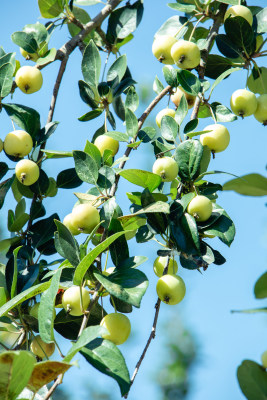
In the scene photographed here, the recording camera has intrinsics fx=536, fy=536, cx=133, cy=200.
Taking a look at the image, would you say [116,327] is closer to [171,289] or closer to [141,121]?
[171,289]

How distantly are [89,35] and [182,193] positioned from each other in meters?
0.80

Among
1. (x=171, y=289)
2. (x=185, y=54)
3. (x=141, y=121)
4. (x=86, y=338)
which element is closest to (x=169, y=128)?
(x=141, y=121)

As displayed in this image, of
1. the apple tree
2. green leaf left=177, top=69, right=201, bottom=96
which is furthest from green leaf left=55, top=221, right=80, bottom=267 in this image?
green leaf left=177, top=69, right=201, bottom=96

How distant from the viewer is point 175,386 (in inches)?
100

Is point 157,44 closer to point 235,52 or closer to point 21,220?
point 235,52

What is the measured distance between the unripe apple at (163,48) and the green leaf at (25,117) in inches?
14.2

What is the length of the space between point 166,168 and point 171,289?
10.3 inches

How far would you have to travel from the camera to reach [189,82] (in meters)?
1.29

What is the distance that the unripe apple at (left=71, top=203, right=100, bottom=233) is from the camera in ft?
3.68

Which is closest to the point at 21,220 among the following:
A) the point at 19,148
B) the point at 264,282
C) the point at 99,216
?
the point at 19,148

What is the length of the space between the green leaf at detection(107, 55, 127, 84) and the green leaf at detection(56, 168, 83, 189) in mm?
275

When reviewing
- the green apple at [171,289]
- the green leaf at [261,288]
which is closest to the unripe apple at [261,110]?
the green apple at [171,289]

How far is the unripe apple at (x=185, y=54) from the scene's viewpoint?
4.31 ft

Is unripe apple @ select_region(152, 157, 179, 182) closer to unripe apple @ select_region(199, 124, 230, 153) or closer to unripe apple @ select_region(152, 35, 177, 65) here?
unripe apple @ select_region(199, 124, 230, 153)
